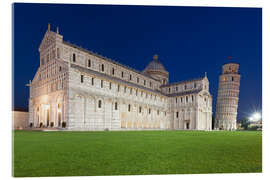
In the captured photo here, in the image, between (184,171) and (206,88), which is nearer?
(184,171)

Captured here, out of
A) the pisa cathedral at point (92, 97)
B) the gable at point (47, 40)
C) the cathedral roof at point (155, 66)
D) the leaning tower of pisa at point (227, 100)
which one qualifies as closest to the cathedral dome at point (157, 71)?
the cathedral roof at point (155, 66)

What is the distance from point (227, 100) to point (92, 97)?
4626 centimetres

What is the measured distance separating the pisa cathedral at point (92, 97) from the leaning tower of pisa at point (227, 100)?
1397 centimetres

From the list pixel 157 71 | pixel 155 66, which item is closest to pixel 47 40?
pixel 157 71

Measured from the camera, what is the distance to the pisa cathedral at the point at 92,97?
2536 cm

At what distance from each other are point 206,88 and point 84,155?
45.0 meters

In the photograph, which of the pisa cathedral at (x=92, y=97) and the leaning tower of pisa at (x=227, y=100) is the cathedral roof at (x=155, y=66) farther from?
the leaning tower of pisa at (x=227, y=100)

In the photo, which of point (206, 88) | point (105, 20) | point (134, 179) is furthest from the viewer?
point (206, 88)

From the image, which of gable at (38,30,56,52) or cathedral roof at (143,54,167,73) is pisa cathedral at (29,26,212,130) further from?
cathedral roof at (143,54,167,73)

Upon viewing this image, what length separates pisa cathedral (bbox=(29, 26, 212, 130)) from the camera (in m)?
25.4
